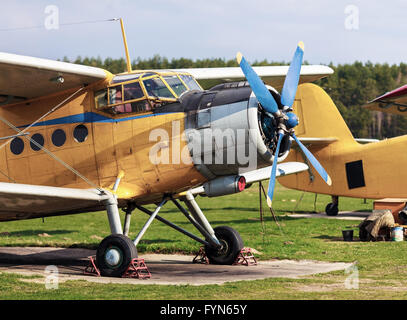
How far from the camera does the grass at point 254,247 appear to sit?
377 inches

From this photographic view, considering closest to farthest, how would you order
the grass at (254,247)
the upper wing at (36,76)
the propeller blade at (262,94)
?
the grass at (254,247) → the propeller blade at (262,94) → the upper wing at (36,76)

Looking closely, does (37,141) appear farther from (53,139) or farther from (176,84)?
(176,84)

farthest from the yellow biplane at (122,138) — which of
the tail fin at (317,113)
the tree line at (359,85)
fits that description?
the tree line at (359,85)

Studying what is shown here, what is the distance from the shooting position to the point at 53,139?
12930 mm

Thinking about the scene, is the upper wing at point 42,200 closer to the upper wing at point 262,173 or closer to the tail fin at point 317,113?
the upper wing at point 262,173

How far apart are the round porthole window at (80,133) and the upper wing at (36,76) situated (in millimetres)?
Result: 832

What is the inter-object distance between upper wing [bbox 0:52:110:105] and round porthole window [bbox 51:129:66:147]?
81 centimetres

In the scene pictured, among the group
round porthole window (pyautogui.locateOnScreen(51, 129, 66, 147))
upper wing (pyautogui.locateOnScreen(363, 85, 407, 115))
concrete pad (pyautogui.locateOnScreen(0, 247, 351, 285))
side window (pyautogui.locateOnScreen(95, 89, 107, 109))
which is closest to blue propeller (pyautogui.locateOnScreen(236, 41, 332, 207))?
concrete pad (pyautogui.locateOnScreen(0, 247, 351, 285))

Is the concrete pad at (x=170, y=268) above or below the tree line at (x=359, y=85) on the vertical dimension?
below

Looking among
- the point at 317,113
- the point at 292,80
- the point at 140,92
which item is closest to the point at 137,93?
the point at 140,92

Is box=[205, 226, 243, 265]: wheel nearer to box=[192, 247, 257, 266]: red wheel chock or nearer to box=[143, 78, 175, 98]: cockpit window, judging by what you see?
box=[192, 247, 257, 266]: red wheel chock

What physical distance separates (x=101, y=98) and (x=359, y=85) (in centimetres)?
10906
